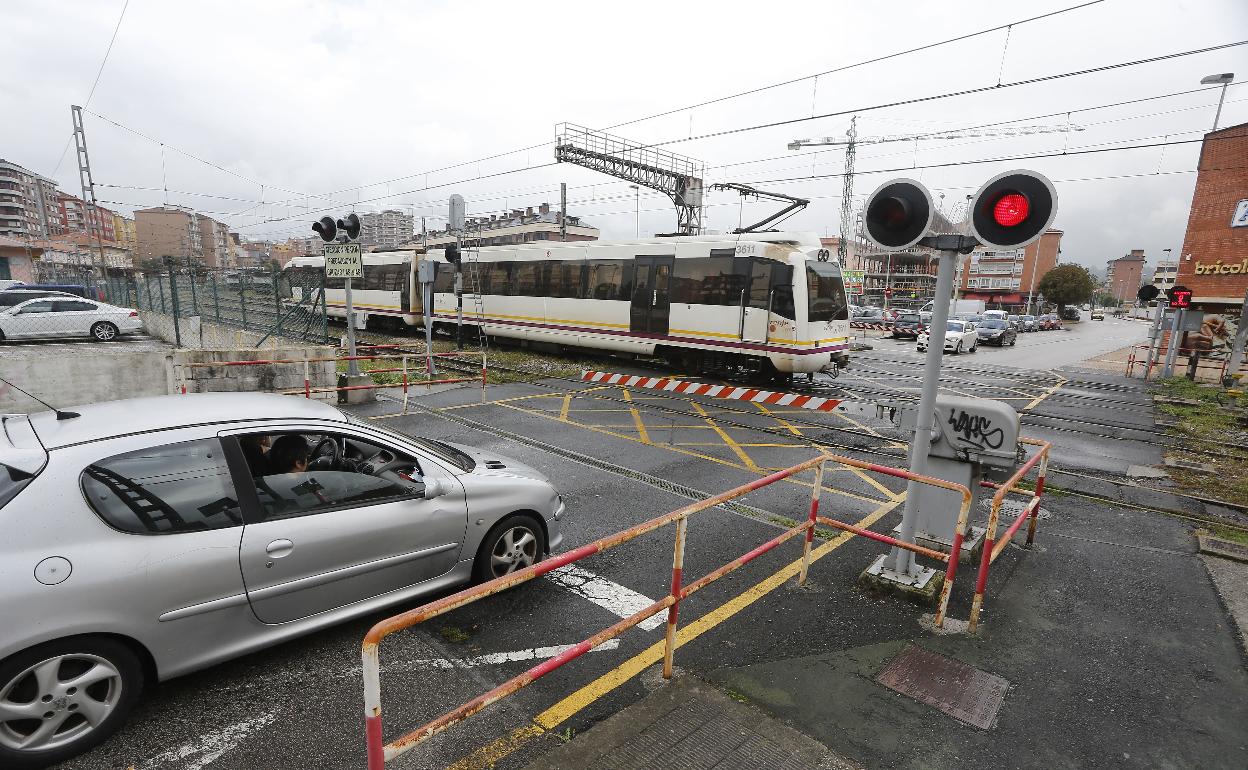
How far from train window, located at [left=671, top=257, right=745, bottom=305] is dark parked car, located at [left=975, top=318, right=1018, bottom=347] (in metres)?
21.6

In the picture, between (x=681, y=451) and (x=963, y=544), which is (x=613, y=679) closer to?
(x=963, y=544)

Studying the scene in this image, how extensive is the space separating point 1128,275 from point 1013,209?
744 ft

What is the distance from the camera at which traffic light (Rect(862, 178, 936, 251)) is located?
4031 mm

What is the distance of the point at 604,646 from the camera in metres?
3.73

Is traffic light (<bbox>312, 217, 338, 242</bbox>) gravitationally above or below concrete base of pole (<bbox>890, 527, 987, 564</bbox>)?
above

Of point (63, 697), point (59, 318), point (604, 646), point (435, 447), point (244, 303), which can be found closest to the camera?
point (63, 697)

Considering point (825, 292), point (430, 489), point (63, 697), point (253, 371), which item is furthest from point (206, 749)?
point (825, 292)

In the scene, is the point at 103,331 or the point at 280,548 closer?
the point at 280,548

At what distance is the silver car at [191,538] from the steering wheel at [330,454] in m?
0.01

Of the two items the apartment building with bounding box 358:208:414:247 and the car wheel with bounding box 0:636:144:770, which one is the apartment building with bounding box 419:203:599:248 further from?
the car wheel with bounding box 0:636:144:770

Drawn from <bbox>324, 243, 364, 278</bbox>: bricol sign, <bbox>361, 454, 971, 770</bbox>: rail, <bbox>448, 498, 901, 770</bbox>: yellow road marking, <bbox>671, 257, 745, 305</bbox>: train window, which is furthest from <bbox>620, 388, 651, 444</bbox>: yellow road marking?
<bbox>324, 243, 364, 278</bbox>: bricol sign

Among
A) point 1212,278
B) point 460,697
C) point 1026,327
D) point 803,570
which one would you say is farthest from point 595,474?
point 1026,327

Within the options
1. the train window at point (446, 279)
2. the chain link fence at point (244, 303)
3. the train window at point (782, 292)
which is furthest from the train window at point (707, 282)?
the train window at point (446, 279)

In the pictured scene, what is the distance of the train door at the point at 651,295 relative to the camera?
14.2 meters
